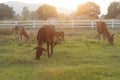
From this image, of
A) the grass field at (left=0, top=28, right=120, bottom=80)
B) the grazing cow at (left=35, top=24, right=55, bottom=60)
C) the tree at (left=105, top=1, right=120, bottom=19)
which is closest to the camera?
the grass field at (left=0, top=28, right=120, bottom=80)

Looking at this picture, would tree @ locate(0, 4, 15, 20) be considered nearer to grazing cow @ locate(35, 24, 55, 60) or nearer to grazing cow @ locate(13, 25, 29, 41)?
grazing cow @ locate(13, 25, 29, 41)

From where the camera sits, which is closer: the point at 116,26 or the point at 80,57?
the point at 80,57

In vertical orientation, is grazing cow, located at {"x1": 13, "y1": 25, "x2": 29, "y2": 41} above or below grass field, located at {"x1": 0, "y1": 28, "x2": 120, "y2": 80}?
above

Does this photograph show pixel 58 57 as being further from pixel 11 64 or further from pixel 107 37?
pixel 107 37

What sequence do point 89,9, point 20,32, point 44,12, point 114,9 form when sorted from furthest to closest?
point 89,9 < point 44,12 < point 114,9 < point 20,32

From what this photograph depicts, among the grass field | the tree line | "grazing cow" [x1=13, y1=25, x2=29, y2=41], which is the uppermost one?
the tree line

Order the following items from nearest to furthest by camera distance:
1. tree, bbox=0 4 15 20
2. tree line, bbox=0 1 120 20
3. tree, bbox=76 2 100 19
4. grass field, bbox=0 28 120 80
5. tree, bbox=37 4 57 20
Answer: grass field, bbox=0 28 120 80, tree line, bbox=0 1 120 20, tree, bbox=0 4 15 20, tree, bbox=37 4 57 20, tree, bbox=76 2 100 19

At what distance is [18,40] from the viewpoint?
25125mm

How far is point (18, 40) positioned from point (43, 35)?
857cm

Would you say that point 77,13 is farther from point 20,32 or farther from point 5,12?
point 20,32

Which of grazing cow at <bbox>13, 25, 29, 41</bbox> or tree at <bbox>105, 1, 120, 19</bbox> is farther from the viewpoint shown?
tree at <bbox>105, 1, 120, 19</bbox>

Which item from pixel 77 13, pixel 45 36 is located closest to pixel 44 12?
pixel 77 13

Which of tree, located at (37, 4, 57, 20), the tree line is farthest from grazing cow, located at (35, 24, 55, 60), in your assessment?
tree, located at (37, 4, 57, 20)

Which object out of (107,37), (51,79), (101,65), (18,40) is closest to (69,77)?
(51,79)
